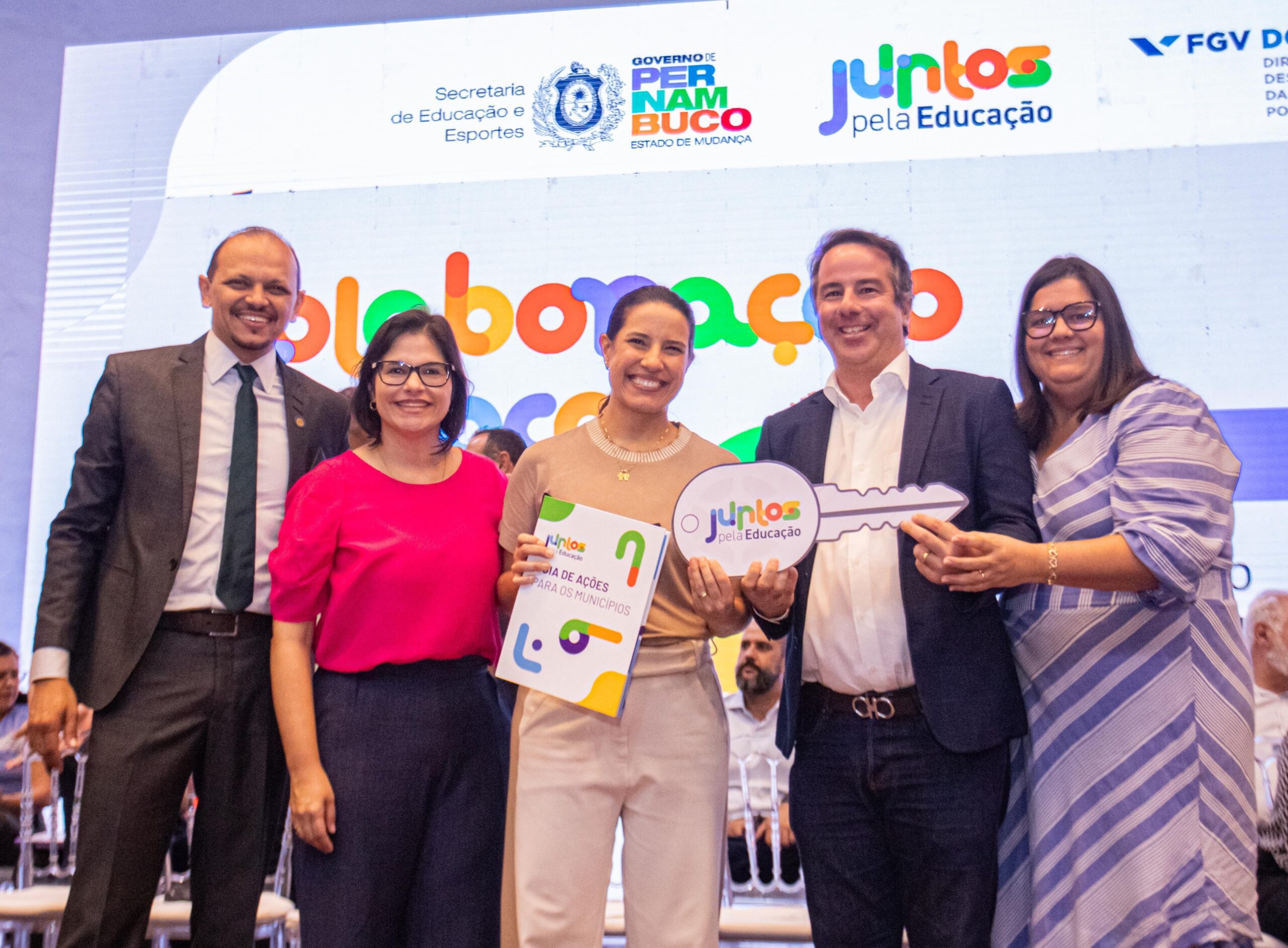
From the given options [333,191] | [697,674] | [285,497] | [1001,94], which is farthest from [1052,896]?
[333,191]

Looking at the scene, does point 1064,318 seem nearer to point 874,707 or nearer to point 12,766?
point 874,707

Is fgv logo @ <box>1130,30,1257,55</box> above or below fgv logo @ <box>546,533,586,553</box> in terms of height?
above

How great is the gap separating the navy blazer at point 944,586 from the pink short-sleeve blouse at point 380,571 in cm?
59

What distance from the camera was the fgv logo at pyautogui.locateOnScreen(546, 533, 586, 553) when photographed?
1828 mm

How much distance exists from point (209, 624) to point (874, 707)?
1355mm

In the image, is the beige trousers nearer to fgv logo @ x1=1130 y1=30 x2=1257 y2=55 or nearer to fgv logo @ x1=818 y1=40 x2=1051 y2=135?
fgv logo @ x1=818 y1=40 x2=1051 y2=135

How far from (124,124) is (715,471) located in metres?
4.22

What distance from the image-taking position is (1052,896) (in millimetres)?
1769

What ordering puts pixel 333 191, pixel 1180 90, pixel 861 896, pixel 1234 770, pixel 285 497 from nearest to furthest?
pixel 1234 770 → pixel 861 896 → pixel 285 497 → pixel 1180 90 → pixel 333 191

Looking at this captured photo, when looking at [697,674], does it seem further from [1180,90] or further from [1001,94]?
[1180,90]

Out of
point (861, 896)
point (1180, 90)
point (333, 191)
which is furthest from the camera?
point (333, 191)

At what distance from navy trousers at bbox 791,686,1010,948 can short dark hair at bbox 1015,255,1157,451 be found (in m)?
0.69

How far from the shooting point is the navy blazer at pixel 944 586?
1.75 meters

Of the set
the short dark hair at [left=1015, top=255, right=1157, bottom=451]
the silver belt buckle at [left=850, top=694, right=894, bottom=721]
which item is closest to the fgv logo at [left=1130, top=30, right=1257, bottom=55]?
the short dark hair at [left=1015, top=255, right=1157, bottom=451]
